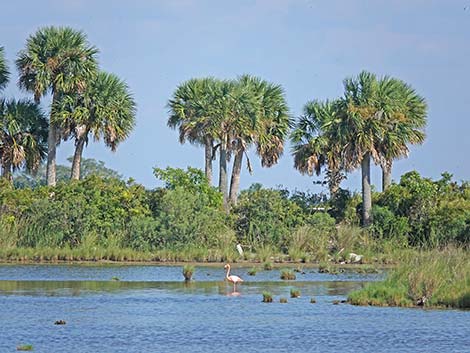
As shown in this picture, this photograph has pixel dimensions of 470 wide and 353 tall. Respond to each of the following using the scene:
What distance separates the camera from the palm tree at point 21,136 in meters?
65.1

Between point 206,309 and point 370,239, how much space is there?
25.3 m

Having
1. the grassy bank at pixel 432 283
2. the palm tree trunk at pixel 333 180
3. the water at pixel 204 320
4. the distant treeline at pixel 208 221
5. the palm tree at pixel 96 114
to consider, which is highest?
the palm tree at pixel 96 114

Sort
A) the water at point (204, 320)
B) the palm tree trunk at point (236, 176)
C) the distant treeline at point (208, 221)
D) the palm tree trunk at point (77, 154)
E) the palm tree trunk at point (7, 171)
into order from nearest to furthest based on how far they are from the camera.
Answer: the water at point (204, 320) → the distant treeline at point (208, 221) → the palm tree trunk at point (7, 171) → the palm tree trunk at point (77, 154) → the palm tree trunk at point (236, 176)

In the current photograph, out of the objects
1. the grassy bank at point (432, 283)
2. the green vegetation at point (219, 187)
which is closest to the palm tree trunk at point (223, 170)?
the green vegetation at point (219, 187)

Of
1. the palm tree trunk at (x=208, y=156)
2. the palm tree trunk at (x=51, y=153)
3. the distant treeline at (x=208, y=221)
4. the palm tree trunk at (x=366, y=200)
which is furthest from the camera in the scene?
the palm tree trunk at (x=208, y=156)

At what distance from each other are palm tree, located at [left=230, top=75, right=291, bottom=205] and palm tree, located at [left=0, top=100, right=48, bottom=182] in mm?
10828

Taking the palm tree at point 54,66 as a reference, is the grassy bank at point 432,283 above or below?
below

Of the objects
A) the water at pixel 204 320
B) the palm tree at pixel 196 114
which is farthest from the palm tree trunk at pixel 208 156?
the water at pixel 204 320

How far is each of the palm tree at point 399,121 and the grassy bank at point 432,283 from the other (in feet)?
87.3

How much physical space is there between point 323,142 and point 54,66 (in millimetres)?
15138

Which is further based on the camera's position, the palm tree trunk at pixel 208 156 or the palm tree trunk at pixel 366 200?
the palm tree trunk at pixel 208 156

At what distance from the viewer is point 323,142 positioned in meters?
65.9

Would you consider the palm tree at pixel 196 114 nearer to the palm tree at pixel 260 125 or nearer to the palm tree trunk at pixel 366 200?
the palm tree at pixel 260 125

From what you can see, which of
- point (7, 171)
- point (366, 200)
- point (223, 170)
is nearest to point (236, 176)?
point (223, 170)
